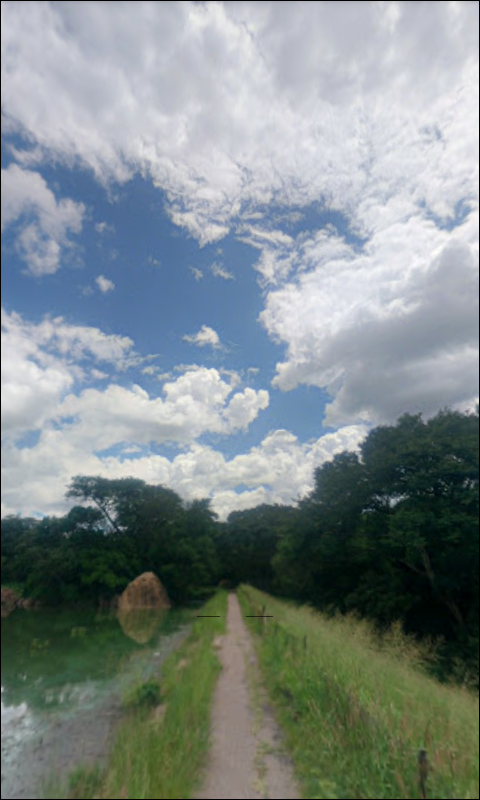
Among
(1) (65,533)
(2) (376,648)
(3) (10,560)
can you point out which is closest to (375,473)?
(2) (376,648)

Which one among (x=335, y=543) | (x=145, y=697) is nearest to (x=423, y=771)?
(x=145, y=697)

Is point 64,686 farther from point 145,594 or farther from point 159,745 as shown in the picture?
point 145,594

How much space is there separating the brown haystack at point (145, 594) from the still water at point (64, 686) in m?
2.55

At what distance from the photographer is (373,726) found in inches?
170

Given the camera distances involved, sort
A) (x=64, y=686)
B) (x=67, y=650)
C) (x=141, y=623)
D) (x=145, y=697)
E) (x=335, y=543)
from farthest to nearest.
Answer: (x=335, y=543)
(x=141, y=623)
(x=67, y=650)
(x=64, y=686)
(x=145, y=697)

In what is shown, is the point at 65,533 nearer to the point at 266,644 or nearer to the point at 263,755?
the point at 266,644

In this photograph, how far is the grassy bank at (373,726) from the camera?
358cm

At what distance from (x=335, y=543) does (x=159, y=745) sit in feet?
63.4

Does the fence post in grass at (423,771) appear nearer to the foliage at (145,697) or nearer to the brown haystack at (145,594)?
the foliage at (145,697)

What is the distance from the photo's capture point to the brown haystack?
24531 millimetres

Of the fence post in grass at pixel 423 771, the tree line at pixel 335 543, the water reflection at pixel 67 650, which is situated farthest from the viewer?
the tree line at pixel 335 543

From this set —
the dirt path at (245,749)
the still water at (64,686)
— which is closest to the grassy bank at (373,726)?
the dirt path at (245,749)

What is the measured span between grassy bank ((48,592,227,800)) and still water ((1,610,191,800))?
60cm

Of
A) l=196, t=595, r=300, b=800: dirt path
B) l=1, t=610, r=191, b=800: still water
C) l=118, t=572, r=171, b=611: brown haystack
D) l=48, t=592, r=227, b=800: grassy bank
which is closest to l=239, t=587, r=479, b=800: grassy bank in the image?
l=196, t=595, r=300, b=800: dirt path
